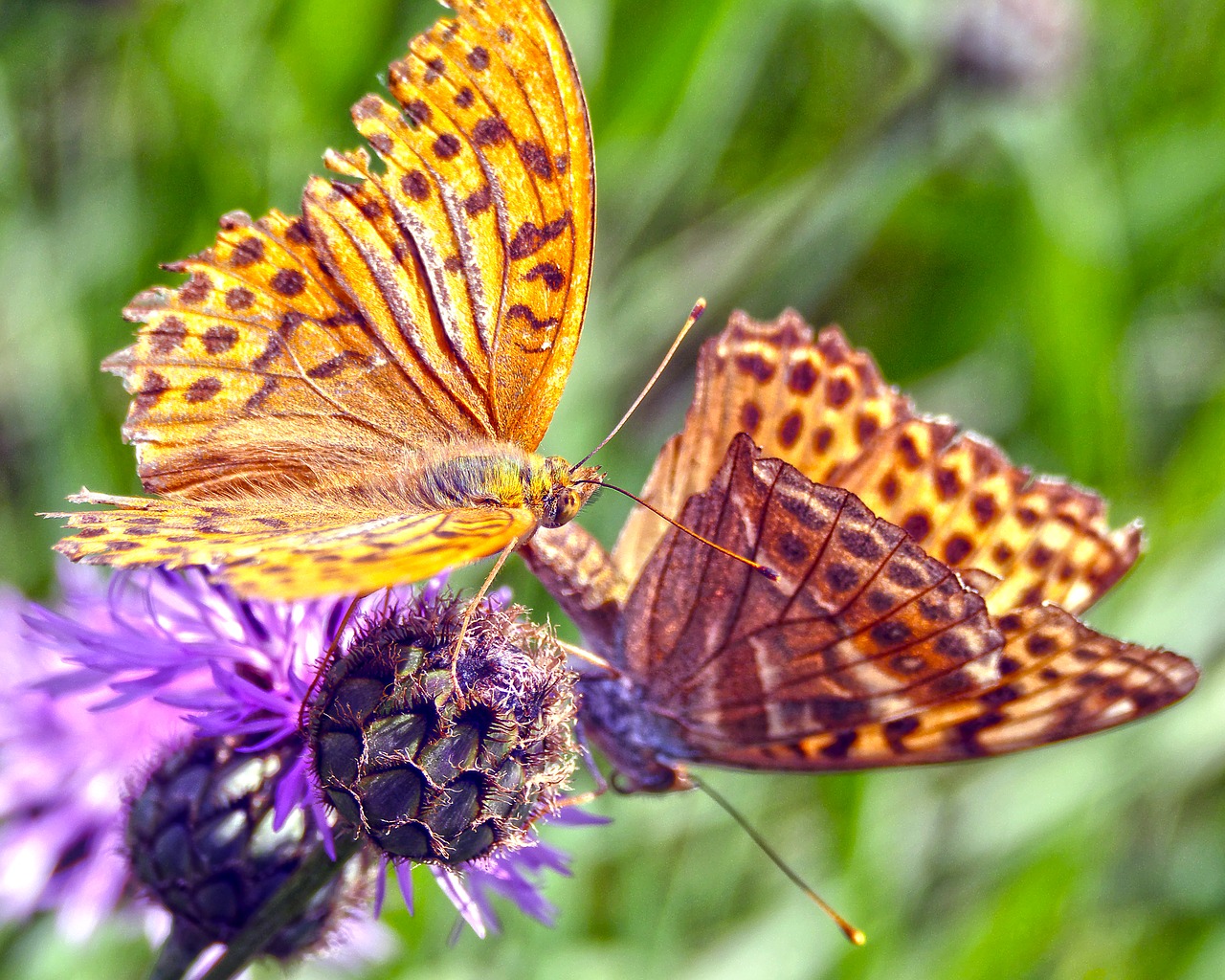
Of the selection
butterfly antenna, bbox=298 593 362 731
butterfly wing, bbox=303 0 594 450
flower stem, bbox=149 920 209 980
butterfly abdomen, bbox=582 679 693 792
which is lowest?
flower stem, bbox=149 920 209 980

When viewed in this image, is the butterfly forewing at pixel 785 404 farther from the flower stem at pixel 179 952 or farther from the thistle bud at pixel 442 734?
the flower stem at pixel 179 952

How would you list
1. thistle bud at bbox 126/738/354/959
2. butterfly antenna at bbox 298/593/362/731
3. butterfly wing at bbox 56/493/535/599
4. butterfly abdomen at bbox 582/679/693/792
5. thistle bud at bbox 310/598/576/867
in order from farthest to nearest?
butterfly abdomen at bbox 582/679/693/792, thistle bud at bbox 126/738/354/959, butterfly antenna at bbox 298/593/362/731, thistle bud at bbox 310/598/576/867, butterfly wing at bbox 56/493/535/599

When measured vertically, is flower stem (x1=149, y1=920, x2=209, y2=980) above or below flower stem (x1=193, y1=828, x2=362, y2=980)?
below

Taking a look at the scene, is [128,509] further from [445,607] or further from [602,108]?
[602,108]

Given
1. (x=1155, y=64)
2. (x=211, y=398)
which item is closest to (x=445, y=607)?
(x=211, y=398)

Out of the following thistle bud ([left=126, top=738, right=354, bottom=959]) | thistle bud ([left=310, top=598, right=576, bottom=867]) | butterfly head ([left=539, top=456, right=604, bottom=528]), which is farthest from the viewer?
butterfly head ([left=539, top=456, right=604, bottom=528])

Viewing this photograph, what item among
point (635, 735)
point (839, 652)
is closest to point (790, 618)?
point (839, 652)

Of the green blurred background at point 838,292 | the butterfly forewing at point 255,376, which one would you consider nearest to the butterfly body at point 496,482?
the butterfly forewing at point 255,376

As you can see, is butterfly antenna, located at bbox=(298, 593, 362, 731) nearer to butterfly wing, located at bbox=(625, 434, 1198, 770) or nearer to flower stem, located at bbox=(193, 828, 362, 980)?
flower stem, located at bbox=(193, 828, 362, 980)

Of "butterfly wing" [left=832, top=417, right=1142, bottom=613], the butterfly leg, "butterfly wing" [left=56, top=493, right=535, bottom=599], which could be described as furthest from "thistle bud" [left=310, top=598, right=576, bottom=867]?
"butterfly wing" [left=832, top=417, right=1142, bottom=613]
